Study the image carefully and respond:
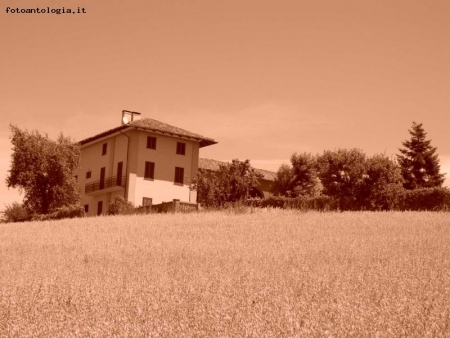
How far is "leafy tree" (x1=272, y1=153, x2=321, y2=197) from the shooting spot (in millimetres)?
45125

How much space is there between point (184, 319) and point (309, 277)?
3405 mm

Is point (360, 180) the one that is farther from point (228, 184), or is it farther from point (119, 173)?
point (119, 173)

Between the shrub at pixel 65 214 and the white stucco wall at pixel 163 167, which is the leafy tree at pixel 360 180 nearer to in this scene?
the white stucco wall at pixel 163 167

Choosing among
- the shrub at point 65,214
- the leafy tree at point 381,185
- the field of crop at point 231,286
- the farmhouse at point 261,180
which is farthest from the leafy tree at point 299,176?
the field of crop at point 231,286

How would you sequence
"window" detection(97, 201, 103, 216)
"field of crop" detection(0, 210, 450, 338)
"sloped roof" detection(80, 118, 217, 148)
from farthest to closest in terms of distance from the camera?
"window" detection(97, 201, 103, 216) → "sloped roof" detection(80, 118, 217, 148) → "field of crop" detection(0, 210, 450, 338)

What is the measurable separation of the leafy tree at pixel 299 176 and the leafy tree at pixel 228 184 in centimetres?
1222

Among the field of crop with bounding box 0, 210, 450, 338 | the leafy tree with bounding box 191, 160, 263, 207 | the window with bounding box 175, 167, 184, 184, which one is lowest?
the field of crop with bounding box 0, 210, 450, 338

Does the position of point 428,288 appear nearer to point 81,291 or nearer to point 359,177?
point 81,291

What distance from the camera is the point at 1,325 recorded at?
18.6ft

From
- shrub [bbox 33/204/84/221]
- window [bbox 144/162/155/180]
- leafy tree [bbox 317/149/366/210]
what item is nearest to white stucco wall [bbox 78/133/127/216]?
window [bbox 144/162/155/180]

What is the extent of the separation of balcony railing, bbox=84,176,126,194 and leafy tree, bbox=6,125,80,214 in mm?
3507

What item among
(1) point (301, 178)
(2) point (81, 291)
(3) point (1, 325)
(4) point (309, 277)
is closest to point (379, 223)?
(4) point (309, 277)

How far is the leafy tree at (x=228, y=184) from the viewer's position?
3288cm

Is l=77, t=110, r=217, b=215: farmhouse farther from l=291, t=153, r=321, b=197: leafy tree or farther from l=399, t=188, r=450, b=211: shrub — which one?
l=399, t=188, r=450, b=211: shrub
